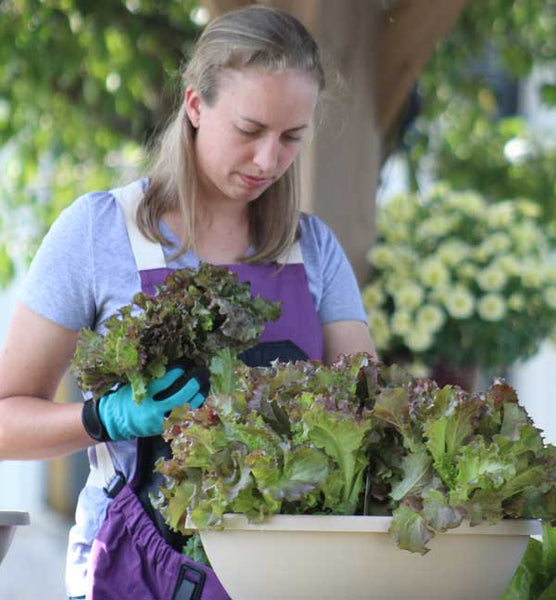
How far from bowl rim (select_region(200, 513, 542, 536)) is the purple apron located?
0.31 metres

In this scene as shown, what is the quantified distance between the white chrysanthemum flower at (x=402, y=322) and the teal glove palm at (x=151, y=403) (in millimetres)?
2215

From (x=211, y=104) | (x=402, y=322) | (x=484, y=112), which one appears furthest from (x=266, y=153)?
(x=484, y=112)

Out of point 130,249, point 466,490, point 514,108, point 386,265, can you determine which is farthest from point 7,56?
point 514,108

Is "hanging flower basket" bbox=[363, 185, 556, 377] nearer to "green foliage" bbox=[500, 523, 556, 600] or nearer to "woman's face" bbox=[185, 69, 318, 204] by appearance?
"woman's face" bbox=[185, 69, 318, 204]

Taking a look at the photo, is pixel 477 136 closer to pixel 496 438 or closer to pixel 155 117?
pixel 155 117

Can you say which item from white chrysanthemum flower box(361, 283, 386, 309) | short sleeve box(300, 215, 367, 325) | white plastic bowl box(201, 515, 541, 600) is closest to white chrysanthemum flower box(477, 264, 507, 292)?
white chrysanthemum flower box(361, 283, 386, 309)

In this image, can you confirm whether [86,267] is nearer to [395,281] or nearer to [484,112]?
[395,281]

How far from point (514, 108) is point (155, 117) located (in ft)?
21.3

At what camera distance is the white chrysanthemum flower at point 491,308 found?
4.09 meters

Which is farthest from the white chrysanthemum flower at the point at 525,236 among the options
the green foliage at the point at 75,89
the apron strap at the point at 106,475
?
the apron strap at the point at 106,475

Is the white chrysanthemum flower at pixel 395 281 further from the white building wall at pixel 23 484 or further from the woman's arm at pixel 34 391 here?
the white building wall at pixel 23 484

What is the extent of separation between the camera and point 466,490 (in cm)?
142

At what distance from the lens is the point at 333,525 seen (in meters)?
1.42

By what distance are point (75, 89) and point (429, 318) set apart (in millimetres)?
2006
